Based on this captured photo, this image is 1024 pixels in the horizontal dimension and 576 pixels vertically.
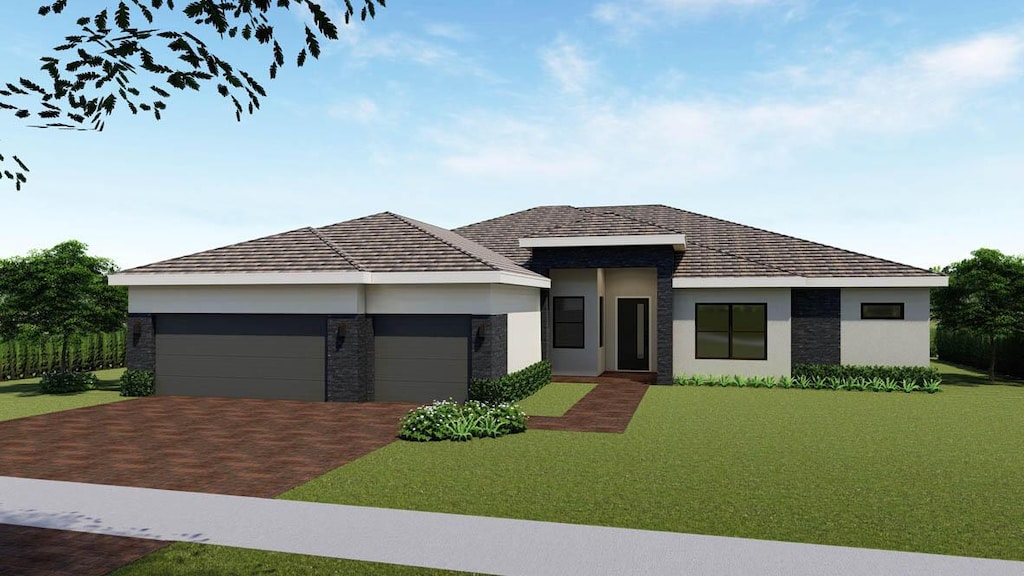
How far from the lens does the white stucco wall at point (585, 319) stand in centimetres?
2402

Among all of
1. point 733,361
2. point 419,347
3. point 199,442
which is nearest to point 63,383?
point 199,442

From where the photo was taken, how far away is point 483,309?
683 inches

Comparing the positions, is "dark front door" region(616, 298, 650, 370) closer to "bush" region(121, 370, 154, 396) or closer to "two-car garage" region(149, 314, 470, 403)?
"two-car garage" region(149, 314, 470, 403)

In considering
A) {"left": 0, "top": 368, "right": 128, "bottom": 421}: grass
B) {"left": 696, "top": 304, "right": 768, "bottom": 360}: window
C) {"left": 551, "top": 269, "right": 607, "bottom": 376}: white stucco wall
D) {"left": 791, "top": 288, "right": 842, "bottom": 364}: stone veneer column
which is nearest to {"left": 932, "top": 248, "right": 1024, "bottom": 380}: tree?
{"left": 791, "top": 288, "right": 842, "bottom": 364}: stone veneer column

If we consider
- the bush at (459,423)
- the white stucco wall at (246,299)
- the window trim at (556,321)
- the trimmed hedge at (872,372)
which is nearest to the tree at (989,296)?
the trimmed hedge at (872,372)

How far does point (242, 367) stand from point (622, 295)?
1355cm

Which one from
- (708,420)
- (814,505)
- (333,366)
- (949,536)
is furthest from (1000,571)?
(333,366)

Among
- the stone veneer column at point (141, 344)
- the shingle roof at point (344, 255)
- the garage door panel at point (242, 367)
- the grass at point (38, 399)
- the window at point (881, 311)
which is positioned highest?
the shingle roof at point (344, 255)

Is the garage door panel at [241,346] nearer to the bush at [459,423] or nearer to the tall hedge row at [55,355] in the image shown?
the tall hedge row at [55,355]

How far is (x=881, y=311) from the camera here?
2189 cm

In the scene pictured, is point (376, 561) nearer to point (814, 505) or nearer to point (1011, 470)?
point (814, 505)

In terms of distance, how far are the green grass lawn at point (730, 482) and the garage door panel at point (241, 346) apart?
688 centimetres

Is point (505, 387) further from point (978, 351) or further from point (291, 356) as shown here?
point (978, 351)

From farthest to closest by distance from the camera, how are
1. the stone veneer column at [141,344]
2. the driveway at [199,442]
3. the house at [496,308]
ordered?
the stone veneer column at [141,344], the house at [496,308], the driveway at [199,442]
